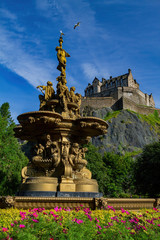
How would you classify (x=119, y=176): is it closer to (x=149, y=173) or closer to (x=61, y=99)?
(x=149, y=173)

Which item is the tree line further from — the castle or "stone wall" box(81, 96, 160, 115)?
the castle

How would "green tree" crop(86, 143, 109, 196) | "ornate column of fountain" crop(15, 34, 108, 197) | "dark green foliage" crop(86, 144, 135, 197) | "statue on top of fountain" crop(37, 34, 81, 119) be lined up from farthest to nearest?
"dark green foliage" crop(86, 144, 135, 197) < "green tree" crop(86, 143, 109, 196) < "statue on top of fountain" crop(37, 34, 81, 119) < "ornate column of fountain" crop(15, 34, 108, 197)

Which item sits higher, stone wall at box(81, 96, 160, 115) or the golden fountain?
stone wall at box(81, 96, 160, 115)

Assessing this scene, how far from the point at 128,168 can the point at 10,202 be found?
4479cm

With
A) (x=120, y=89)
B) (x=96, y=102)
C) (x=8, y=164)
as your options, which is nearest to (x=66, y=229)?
(x=8, y=164)

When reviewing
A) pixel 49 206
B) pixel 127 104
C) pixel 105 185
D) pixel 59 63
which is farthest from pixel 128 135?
pixel 49 206

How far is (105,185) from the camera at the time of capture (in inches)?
1516

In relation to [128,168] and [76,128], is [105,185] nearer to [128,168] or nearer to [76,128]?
[128,168]

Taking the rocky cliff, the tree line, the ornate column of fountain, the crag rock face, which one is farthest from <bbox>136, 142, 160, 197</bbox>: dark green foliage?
the crag rock face

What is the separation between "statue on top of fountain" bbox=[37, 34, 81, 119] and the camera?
36.6ft

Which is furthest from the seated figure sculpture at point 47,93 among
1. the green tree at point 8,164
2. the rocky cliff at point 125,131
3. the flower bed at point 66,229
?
the rocky cliff at point 125,131

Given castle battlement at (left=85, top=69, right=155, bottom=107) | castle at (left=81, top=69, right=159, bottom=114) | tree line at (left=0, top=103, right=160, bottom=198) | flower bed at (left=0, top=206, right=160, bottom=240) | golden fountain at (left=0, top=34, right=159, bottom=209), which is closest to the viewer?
flower bed at (left=0, top=206, right=160, bottom=240)

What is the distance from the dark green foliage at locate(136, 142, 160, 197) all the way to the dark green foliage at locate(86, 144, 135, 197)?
650 cm

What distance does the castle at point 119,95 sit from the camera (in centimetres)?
8569
